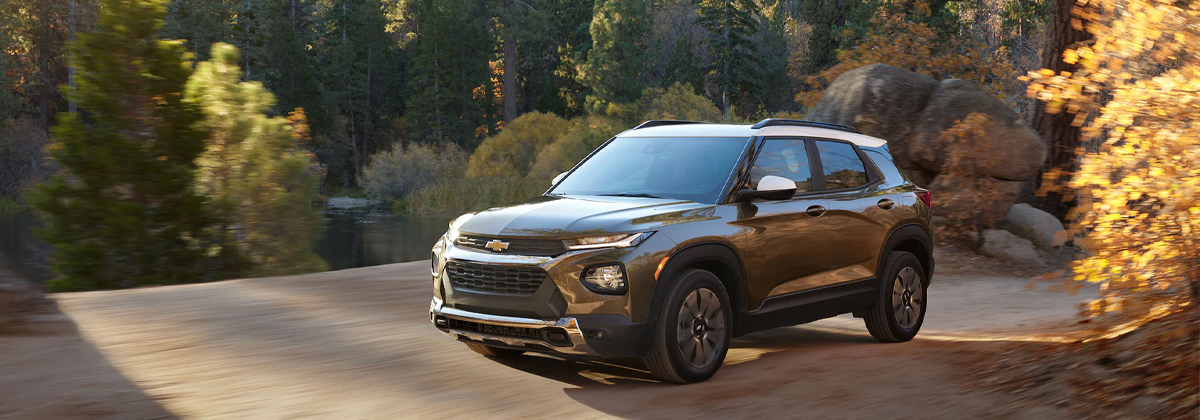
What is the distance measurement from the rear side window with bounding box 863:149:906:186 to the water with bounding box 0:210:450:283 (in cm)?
3132

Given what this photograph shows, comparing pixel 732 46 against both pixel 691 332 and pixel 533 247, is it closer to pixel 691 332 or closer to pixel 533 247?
pixel 691 332

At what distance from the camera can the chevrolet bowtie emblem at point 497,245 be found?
6852mm

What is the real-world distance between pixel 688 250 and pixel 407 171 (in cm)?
5732

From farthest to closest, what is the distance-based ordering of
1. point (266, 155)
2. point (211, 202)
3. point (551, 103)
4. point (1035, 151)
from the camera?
point (551, 103), point (266, 155), point (211, 202), point (1035, 151)

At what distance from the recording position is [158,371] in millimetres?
7133

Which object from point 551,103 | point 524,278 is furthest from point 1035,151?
point 551,103

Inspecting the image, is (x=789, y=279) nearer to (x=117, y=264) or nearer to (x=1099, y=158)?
(x=1099, y=158)

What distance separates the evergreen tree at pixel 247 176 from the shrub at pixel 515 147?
38151mm

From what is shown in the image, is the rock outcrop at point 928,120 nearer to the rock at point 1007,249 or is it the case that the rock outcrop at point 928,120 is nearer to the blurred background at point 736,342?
the blurred background at point 736,342

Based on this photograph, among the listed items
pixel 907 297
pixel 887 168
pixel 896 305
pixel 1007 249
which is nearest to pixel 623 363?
pixel 896 305

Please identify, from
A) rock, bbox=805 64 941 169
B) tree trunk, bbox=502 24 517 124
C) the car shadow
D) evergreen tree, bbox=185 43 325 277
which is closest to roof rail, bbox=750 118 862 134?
the car shadow

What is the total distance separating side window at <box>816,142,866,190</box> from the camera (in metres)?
8.56

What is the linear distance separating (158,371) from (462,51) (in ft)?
230

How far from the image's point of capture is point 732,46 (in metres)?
64.4
